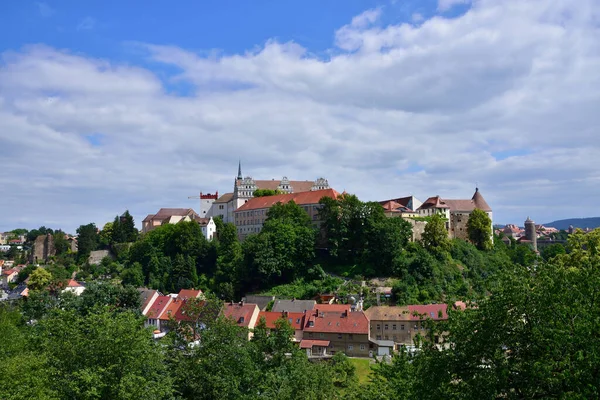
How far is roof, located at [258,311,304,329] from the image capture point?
49.0m

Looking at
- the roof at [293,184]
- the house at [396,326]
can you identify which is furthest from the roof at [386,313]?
the roof at [293,184]

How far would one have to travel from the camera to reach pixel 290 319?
49.6 m

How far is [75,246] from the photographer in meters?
110

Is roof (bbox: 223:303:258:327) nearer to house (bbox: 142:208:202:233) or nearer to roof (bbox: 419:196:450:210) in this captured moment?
roof (bbox: 419:196:450:210)

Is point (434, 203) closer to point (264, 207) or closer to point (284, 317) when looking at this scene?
point (264, 207)

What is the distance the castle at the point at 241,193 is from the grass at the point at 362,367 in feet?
169

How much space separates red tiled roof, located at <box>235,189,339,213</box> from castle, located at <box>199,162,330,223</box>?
6198mm

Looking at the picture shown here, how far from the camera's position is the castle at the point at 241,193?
96.6 meters

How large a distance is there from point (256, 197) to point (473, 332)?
78.7m

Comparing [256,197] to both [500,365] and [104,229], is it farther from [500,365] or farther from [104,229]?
[500,365]

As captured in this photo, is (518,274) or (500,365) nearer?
(500,365)

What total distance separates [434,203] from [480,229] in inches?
273

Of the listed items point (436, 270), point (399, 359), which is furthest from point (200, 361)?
point (436, 270)

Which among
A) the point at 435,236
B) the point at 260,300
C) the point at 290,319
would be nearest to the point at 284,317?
the point at 290,319
